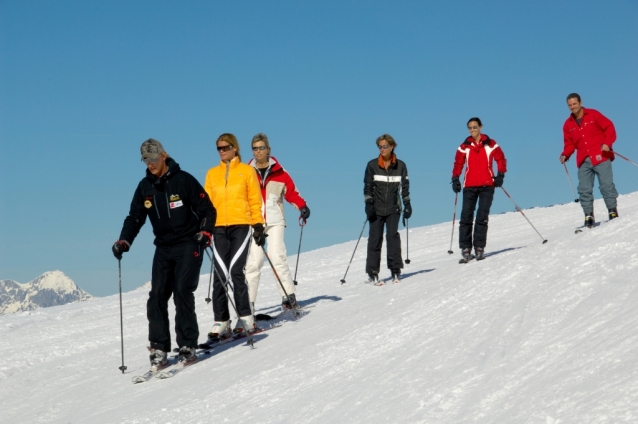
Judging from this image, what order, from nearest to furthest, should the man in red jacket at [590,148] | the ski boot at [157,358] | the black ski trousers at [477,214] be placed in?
1. the ski boot at [157,358]
2. the man in red jacket at [590,148]
3. the black ski trousers at [477,214]

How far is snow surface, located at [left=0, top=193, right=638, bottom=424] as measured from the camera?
520 centimetres

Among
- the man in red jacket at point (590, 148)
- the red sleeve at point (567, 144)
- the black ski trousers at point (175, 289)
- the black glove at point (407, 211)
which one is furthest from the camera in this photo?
the red sleeve at point (567, 144)

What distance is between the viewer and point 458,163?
12.0 meters

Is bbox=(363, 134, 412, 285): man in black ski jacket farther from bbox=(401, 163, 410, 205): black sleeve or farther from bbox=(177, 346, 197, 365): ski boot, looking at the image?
bbox=(177, 346, 197, 365): ski boot

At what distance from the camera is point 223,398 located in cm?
673

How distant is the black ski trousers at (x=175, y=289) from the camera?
8227 mm

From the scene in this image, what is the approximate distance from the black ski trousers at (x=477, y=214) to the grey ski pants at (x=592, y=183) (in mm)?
1466

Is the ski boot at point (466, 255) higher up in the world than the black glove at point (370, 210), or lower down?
lower down

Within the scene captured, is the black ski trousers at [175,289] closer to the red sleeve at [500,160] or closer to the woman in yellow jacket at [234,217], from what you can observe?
the woman in yellow jacket at [234,217]

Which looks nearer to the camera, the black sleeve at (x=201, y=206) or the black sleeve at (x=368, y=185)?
the black sleeve at (x=201, y=206)

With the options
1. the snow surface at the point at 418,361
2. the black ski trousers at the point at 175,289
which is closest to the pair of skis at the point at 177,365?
the snow surface at the point at 418,361

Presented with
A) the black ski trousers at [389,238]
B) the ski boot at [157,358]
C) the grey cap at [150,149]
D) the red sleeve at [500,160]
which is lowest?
the ski boot at [157,358]

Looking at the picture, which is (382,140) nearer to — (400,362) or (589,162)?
(589,162)

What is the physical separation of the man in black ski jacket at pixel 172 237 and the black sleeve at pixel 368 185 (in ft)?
12.5
